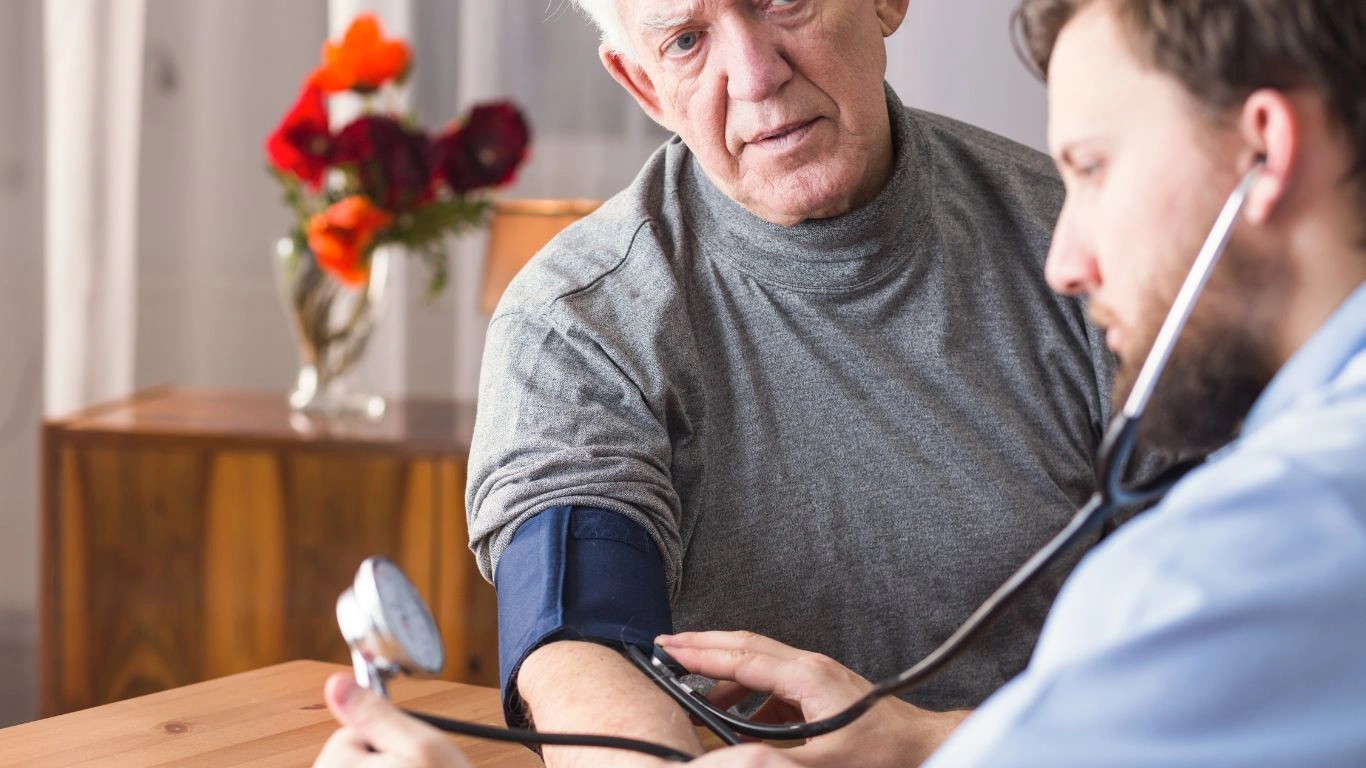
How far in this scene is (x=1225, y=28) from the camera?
75cm

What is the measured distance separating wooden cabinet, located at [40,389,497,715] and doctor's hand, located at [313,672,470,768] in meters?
1.54

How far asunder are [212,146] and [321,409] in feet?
2.77

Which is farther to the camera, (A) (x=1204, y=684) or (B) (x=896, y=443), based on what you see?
(B) (x=896, y=443)

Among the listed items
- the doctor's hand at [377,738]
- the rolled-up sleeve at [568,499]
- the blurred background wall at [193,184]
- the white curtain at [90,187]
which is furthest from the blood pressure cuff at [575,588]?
the white curtain at [90,187]

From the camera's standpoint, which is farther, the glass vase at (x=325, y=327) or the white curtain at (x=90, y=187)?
the white curtain at (x=90, y=187)

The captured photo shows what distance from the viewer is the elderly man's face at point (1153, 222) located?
758mm

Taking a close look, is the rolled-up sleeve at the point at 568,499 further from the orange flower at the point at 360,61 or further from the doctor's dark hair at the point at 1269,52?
the orange flower at the point at 360,61

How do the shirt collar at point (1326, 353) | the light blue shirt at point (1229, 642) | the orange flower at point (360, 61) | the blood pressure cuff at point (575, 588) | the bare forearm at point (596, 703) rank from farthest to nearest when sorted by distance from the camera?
the orange flower at point (360, 61), the blood pressure cuff at point (575, 588), the bare forearm at point (596, 703), the shirt collar at point (1326, 353), the light blue shirt at point (1229, 642)

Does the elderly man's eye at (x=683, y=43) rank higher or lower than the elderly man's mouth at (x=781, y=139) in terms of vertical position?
higher

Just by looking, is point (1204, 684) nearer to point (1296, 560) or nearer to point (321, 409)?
point (1296, 560)

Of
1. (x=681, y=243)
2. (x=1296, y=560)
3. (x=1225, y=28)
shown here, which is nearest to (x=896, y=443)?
(x=681, y=243)

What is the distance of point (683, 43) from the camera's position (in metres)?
1.29

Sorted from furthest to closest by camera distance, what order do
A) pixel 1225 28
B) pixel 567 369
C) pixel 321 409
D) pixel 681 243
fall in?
pixel 321 409 < pixel 681 243 < pixel 567 369 < pixel 1225 28

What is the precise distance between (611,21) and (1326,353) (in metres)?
0.82
